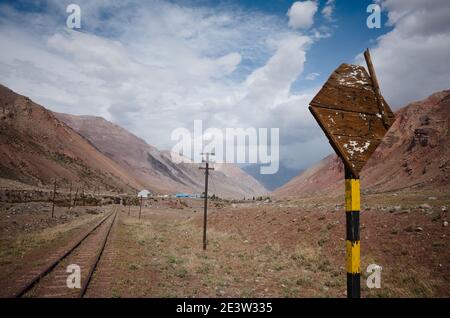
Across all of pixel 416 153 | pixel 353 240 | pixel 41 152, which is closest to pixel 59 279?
pixel 353 240

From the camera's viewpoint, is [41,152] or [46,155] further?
[46,155]

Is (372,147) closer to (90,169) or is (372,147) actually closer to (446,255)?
(446,255)

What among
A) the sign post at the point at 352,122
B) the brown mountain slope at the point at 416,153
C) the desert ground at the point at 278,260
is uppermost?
the brown mountain slope at the point at 416,153

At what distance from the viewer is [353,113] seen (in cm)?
366

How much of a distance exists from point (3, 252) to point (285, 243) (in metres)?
14.9

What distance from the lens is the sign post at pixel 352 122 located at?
335cm

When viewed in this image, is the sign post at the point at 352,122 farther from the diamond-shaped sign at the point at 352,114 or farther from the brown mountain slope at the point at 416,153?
the brown mountain slope at the point at 416,153

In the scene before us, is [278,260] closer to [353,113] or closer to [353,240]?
[353,240]

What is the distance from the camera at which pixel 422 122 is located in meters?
64.8

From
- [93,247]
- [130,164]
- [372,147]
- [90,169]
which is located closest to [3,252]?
[93,247]

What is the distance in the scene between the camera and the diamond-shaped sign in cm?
349

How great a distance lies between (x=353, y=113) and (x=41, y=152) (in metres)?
104

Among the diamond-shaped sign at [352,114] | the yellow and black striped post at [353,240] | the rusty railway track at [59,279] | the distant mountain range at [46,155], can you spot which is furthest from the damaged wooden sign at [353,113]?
the distant mountain range at [46,155]

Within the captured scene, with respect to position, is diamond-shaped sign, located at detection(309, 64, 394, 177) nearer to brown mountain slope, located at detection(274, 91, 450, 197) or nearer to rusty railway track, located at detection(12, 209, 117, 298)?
rusty railway track, located at detection(12, 209, 117, 298)
